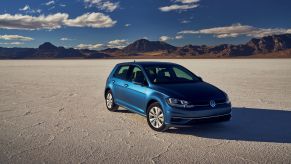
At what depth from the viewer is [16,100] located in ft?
38.3

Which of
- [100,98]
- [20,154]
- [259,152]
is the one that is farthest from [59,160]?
[100,98]

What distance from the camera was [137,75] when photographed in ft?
26.9

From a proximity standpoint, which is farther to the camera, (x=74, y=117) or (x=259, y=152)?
(x=74, y=117)

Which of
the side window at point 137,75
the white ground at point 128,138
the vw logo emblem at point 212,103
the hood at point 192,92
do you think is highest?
the side window at point 137,75

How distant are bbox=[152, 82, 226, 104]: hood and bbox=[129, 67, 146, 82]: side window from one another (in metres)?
0.72

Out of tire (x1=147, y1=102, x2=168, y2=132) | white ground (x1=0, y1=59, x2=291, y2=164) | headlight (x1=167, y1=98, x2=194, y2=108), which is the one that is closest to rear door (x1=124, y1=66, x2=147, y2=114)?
tire (x1=147, y1=102, x2=168, y2=132)

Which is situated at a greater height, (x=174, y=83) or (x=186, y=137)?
(x=174, y=83)

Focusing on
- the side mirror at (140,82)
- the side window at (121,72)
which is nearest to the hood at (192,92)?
the side mirror at (140,82)

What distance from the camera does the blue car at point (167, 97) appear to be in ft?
21.9

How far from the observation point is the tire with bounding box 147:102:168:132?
6996 mm

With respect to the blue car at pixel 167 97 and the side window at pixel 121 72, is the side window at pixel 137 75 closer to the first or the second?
the blue car at pixel 167 97

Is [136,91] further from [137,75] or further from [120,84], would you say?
[120,84]

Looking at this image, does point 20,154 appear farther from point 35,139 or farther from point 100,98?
point 100,98

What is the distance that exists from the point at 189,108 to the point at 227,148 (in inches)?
43.8
